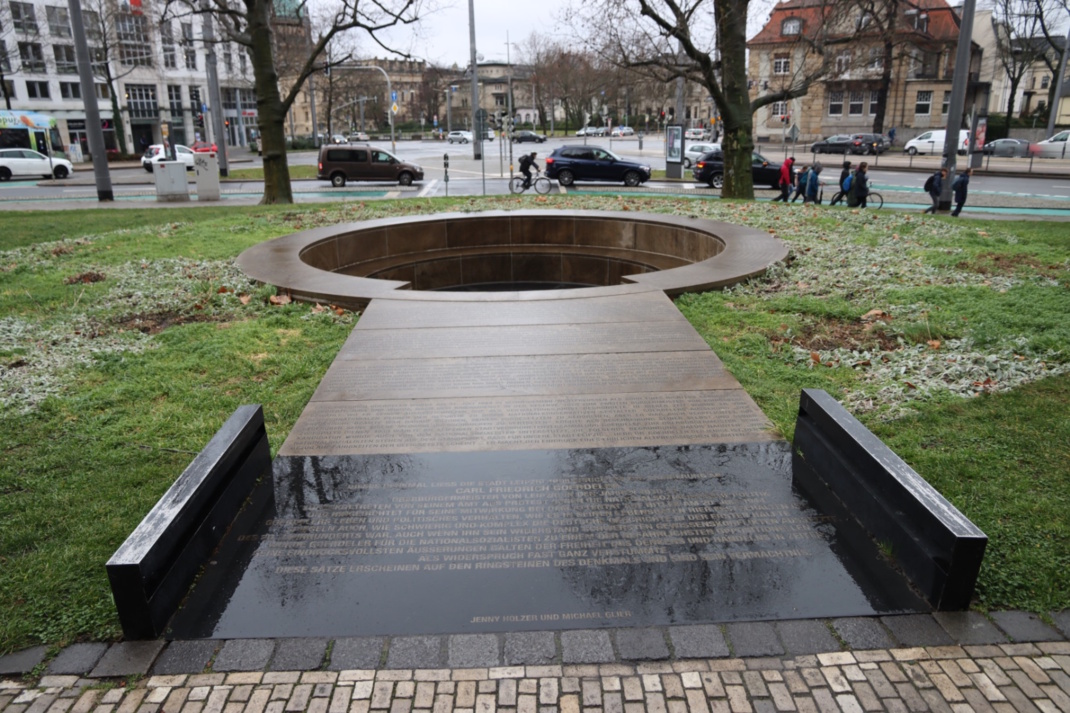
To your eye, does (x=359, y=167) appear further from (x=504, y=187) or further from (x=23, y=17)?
(x=23, y=17)

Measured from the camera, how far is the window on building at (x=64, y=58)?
2339 inches

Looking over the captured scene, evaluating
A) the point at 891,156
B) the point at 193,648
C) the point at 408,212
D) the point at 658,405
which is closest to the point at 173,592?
the point at 193,648

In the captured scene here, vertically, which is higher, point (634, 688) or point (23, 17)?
point (23, 17)

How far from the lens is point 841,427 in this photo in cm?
448

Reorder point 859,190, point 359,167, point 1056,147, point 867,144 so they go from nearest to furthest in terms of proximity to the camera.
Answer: point 859,190 → point 359,167 → point 1056,147 → point 867,144

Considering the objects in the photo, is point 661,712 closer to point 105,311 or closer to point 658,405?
point 658,405

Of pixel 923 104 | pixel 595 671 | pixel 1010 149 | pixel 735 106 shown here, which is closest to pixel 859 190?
pixel 735 106

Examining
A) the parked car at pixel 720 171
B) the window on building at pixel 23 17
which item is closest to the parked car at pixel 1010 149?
the parked car at pixel 720 171

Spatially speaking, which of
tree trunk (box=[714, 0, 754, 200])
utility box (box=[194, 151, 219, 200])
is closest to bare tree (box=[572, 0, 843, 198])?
tree trunk (box=[714, 0, 754, 200])

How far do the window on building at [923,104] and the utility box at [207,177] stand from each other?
5878 cm

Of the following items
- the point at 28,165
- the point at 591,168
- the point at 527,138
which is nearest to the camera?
the point at 591,168

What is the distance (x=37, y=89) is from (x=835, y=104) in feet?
212

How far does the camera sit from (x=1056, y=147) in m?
45.7

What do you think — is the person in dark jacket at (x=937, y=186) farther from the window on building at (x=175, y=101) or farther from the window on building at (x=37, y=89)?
the window on building at (x=175, y=101)
